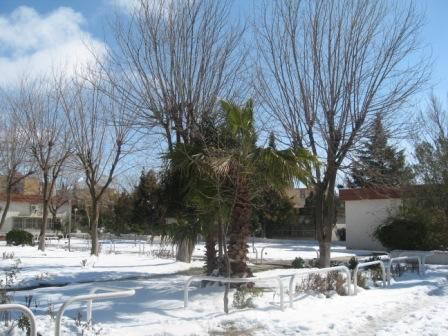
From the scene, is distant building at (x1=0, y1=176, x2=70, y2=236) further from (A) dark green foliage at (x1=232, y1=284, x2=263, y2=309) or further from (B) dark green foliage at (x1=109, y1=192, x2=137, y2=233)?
(A) dark green foliage at (x1=232, y1=284, x2=263, y2=309)

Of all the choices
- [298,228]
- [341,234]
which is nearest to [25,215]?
[298,228]

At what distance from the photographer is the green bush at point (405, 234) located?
76.9 ft

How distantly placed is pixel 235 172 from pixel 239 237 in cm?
166

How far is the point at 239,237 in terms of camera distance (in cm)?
1170

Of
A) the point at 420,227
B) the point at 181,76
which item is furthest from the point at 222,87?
the point at 420,227

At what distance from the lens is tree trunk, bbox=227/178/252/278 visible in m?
11.6

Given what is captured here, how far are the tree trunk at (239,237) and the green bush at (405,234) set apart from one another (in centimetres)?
1404

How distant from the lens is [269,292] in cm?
1142

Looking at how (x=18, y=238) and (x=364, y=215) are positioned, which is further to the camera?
(x=364, y=215)

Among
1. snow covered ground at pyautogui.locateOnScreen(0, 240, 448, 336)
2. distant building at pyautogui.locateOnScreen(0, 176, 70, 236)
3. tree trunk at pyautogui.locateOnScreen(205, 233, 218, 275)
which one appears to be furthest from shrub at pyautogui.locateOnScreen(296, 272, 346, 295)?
distant building at pyautogui.locateOnScreen(0, 176, 70, 236)

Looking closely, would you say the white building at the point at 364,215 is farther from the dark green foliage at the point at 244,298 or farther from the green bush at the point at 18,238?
the dark green foliage at the point at 244,298

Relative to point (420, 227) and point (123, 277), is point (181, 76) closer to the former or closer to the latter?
point (123, 277)

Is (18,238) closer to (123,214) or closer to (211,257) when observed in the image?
(211,257)

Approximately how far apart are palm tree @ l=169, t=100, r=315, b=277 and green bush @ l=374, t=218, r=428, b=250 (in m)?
13.6
